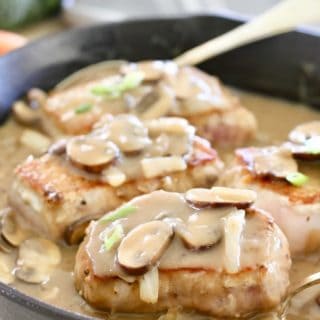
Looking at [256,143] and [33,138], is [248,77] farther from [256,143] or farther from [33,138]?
[33,138]

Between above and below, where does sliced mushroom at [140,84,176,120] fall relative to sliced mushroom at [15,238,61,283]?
above

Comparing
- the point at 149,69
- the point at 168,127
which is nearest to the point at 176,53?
the point at 149,69

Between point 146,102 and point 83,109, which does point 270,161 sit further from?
point 83,109

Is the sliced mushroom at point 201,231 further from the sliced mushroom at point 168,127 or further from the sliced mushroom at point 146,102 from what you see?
the sliced mushroom at point 146,102

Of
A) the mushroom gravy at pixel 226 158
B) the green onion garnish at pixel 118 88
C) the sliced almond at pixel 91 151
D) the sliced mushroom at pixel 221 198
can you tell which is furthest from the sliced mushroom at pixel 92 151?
the green onion garnish at pixel 118 88

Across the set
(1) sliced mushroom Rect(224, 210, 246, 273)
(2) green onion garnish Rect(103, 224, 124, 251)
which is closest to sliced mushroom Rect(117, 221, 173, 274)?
(2) green onion garnish Rect(103, 224, 124, 251)

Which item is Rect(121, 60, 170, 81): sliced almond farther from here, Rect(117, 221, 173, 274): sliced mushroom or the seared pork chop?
Rect(117, 221, 173, 274): sliced mushroom
